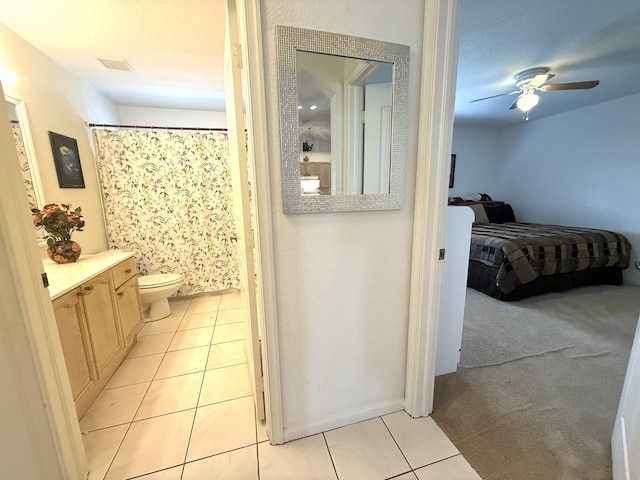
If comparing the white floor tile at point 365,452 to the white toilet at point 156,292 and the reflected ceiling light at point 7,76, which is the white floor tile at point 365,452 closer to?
the white toilet at point 156,292

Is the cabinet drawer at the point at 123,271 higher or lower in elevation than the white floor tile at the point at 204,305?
higher

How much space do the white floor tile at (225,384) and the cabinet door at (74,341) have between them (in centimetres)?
63

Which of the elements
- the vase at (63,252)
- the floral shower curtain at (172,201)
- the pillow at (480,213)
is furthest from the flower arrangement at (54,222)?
the pillow at (480,213)

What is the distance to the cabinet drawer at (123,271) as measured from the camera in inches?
73.1

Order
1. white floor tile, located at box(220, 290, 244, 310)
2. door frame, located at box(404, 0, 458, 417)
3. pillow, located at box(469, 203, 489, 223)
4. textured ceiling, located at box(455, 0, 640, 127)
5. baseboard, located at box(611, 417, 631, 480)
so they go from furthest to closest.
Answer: pillow, located at box(469, 203, 489, 223) < white floor tile, located at box(220, 290, 244, 310) < textured ceiling, located at box(455, 0, 640, 127) < door frame, located at box(404, 0, 458, 417) < baseboard, located at box(611, 417, 631, 480)

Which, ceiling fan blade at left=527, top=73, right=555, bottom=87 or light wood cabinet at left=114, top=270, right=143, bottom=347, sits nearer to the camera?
light wood cabinet at left=114, top=270, right=143, bottom=347

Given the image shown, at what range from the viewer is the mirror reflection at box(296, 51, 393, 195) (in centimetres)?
107

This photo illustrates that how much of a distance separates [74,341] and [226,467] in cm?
103

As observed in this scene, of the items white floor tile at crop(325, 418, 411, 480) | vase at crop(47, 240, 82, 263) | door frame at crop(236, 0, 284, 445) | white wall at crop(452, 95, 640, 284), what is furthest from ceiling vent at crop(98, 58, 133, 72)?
white wall at crop(452, 95, 640, 284)

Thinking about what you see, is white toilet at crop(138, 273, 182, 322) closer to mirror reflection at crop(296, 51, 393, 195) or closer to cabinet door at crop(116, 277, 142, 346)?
cabinet door at crop(116, 277, 142, 346)

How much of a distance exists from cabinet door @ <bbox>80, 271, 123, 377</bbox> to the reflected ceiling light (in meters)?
1.35

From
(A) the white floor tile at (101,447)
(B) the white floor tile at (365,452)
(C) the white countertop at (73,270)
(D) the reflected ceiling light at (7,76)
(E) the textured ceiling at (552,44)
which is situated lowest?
(B) the white floor tile at (365,452)

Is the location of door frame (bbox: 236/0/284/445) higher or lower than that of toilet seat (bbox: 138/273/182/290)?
higher

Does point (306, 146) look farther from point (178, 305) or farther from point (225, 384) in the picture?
point (178, 305)
